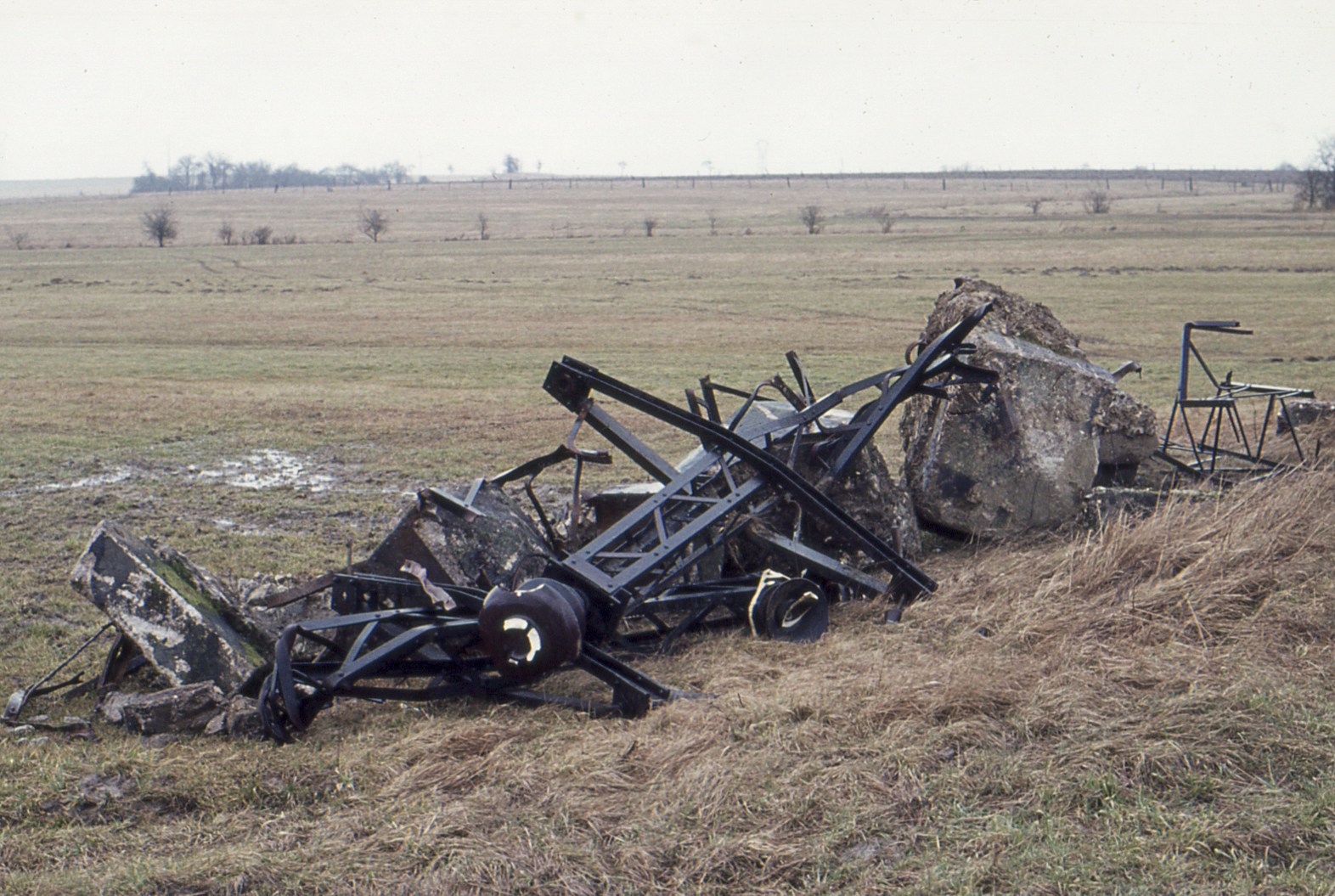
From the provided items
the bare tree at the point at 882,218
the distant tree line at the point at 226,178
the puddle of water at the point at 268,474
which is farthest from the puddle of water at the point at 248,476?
the distant tree line at the point at 226,178

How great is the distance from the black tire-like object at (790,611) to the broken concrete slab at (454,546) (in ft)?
4.43

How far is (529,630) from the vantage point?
16.1 ft

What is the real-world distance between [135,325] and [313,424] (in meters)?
14.9

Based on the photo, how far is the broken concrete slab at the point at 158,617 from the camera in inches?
219

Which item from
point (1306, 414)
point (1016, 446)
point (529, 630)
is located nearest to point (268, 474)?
point (529, 630)

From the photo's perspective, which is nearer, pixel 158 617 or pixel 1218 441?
pixel 158 617

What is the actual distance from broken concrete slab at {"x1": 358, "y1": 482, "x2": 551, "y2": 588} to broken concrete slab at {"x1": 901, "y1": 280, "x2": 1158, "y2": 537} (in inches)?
128

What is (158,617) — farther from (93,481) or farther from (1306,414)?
(1306,414)

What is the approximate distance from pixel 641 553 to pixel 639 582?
16 cm

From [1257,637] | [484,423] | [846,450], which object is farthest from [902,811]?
[484,423]

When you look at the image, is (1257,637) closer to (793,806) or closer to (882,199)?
(793,806)

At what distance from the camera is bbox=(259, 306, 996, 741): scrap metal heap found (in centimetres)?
496

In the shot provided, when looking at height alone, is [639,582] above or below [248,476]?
above

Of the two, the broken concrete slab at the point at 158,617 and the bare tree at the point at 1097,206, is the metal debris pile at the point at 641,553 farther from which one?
the bare tree at the point at 1097,206
